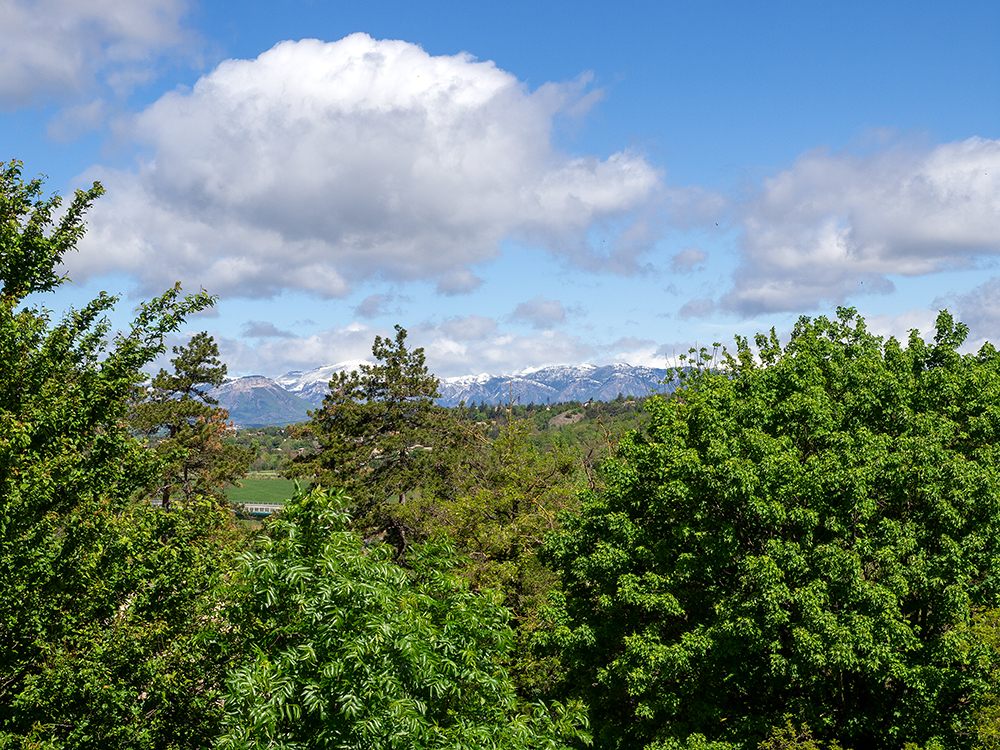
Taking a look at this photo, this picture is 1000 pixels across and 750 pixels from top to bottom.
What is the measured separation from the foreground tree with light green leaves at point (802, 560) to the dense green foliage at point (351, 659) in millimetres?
7931

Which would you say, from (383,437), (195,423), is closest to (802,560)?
(383,437)

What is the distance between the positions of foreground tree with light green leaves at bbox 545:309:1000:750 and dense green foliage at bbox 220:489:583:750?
7931 millimetres

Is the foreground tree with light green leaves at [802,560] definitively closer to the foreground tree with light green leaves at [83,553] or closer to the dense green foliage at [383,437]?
the foreground tree with light green leaves at [83,553]

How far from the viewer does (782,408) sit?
728 inches

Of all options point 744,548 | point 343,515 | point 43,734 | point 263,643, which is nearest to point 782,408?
point 744,548

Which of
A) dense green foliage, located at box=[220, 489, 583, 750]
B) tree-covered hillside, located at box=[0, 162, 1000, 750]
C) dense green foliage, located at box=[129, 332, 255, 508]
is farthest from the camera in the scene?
dense green foliage, located at box=[129, 332, 255, 508]

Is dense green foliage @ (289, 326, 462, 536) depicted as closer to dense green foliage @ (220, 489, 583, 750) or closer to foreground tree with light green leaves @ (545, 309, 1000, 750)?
foreground tree with light green leaves @ (545, 309, 1000, 750)

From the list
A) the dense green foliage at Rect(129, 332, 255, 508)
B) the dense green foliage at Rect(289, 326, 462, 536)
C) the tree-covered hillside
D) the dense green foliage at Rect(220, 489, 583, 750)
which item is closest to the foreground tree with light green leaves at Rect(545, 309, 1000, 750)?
the tree-covered hillside

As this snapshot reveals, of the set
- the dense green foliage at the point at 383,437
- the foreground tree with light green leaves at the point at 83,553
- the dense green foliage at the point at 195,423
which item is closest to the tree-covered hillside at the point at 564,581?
the foreground tree with light green leaves at the point at 83,553

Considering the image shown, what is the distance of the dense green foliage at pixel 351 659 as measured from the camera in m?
7.98

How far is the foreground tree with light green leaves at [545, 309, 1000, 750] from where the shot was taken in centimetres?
1549

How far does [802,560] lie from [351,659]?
1158 centimetres

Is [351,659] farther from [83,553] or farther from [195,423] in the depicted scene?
[195,423]

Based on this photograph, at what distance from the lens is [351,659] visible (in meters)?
8.12
